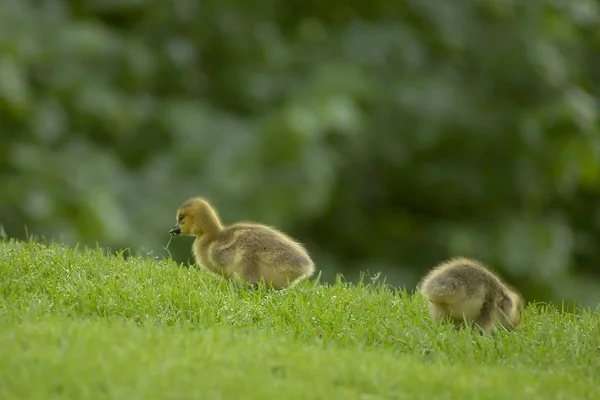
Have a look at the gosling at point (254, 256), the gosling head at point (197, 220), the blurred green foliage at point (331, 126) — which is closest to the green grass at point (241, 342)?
the gosling at point (254, 256)

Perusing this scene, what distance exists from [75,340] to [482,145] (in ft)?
38.1

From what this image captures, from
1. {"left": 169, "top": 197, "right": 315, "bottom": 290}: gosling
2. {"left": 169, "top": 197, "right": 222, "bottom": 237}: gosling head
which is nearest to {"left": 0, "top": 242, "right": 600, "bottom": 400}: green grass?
{"left": 169, "top": 197, "right": 315, "bottom": 290}: gosling

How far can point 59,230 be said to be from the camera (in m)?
12.9

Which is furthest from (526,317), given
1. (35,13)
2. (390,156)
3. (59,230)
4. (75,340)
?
(390,156)

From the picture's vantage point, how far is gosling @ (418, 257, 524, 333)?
7.58 m

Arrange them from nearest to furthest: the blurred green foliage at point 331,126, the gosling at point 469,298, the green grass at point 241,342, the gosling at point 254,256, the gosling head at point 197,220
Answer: the green grass at point 241,342, the gosling at point 469,298, the gosling at point 254,256, the gosling head at point 197,220, the blurred green foliage at point 331,126

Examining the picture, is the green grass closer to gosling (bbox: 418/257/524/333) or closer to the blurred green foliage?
gosling (bbox: 418/257/524/333)

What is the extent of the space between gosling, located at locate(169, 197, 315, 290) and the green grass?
0.10 metres

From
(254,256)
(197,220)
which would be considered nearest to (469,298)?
(254,256)

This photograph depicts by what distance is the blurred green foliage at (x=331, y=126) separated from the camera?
14164 millimetres

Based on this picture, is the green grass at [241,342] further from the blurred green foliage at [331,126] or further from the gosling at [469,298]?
the blurred green foliage at [331,126]

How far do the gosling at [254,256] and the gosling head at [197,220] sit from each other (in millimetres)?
89

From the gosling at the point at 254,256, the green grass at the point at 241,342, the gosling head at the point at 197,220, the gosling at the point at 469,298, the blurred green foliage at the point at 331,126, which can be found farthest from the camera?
the blurred green foliage at the point at 331,126

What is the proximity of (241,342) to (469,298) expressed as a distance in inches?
56.3
